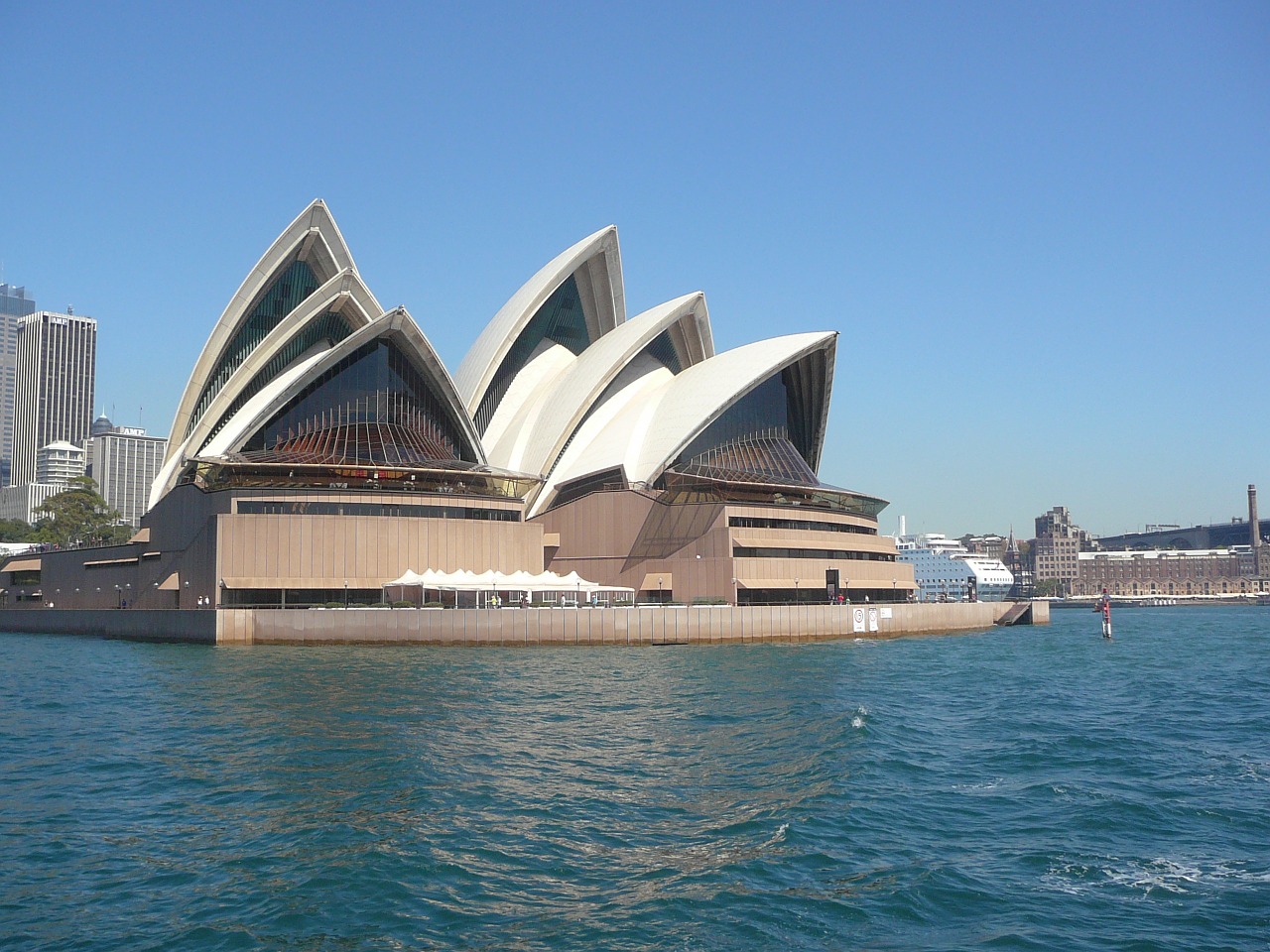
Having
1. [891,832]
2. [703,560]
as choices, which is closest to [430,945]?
[891,832]

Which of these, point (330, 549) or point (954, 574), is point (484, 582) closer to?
point (330, 549)

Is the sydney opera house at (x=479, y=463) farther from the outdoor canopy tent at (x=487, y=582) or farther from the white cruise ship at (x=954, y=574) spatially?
the white cruise ship at (x=954, y=574)

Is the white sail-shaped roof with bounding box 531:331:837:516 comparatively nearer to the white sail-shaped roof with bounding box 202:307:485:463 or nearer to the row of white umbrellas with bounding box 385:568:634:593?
the white sail-shaped roof with bounding box 202:307:485:463

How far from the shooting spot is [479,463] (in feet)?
202

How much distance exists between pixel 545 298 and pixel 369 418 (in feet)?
50.7

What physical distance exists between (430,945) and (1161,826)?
10.2 metres

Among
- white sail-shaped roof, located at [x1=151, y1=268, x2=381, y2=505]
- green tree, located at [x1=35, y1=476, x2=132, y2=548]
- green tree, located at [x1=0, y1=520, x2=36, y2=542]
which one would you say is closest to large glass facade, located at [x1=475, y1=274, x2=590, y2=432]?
white sail-shaped roof, located at [x1=151, y1=268, x2=381, y2=505]

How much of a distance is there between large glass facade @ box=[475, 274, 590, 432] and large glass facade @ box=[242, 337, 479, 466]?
8.92m

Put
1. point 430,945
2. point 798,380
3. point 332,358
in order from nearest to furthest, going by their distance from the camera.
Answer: point 430,945
point 332,358
point 798,380

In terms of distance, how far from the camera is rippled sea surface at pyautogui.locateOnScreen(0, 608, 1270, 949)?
11727 millimetres

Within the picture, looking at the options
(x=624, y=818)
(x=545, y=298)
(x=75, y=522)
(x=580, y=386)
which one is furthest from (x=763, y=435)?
(x=75, y=522)

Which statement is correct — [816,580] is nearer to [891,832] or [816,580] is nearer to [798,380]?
[798,380]

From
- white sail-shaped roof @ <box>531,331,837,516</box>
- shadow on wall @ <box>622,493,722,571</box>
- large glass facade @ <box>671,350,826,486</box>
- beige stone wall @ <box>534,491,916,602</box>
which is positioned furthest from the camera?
large glass facade @ <box>671,350,826,486</box>

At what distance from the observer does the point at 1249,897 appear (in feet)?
41.1
